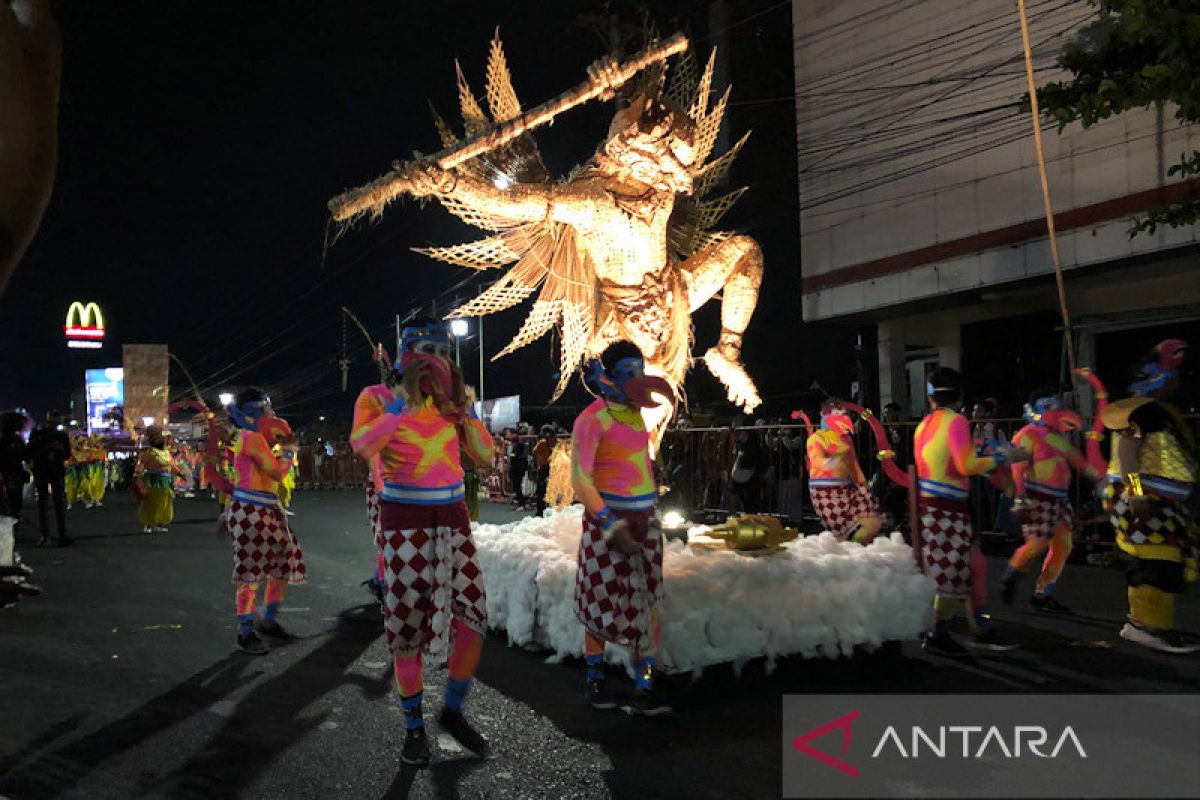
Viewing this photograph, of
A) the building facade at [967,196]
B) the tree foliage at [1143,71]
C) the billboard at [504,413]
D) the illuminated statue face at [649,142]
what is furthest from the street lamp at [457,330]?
the billboard at [504,413]

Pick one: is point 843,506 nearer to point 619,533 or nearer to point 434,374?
point 619,533

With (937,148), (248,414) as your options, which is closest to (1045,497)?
(248,414)

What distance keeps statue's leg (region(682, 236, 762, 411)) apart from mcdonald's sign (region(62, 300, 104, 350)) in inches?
1462

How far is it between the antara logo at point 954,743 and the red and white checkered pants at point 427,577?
5.51ft

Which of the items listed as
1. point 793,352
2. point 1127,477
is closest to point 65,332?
point 793,352

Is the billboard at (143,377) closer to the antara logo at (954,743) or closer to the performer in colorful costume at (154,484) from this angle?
the performer in colorful costume at (154,484)

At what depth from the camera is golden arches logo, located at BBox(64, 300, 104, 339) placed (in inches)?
1409

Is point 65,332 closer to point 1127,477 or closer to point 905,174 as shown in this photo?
point 905,174

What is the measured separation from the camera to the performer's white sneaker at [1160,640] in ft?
17.5

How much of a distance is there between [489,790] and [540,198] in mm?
3898

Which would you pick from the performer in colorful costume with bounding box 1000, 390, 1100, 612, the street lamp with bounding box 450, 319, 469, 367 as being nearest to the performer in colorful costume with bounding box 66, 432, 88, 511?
the street lamp with bounding box 450, 319, 469, 367

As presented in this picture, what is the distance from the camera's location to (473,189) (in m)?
5.77

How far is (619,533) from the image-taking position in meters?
4.12

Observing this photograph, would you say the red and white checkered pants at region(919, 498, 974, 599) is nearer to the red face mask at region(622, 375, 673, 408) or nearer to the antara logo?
the antara logo
